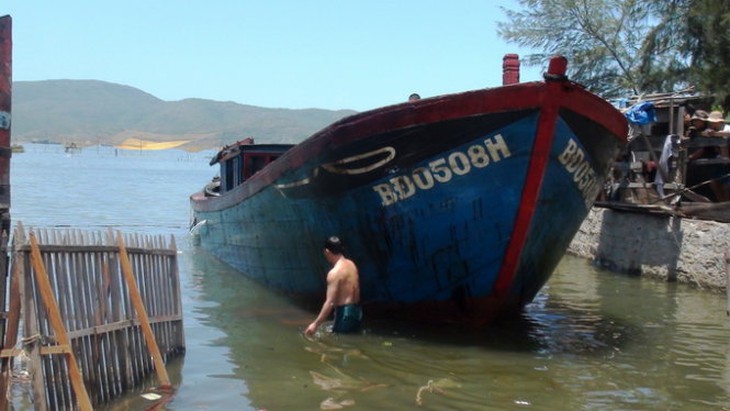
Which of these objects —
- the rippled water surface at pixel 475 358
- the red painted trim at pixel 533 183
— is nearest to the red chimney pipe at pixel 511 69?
the red painted trim at pixel 533 183

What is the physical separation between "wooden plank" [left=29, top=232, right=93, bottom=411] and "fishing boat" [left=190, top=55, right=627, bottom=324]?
400 centimetres

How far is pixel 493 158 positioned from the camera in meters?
8.18

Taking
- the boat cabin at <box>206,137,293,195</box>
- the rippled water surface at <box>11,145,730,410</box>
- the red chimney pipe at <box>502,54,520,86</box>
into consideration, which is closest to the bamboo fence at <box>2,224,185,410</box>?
the rippled water surface at <box>11,145,730,410</box>

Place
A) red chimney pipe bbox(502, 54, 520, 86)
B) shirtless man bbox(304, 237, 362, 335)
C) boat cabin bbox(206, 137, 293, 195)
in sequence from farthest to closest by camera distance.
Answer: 1. boat cabin bbox(206, 137, 293, 195)
2. red chimney pipe bbox(502, 54, 520, 86)
3. shirtless man bbox(304, 237, 362, 335)

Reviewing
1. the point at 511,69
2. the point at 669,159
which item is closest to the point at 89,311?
the point at 511,69

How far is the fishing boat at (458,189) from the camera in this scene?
8078 millimetres

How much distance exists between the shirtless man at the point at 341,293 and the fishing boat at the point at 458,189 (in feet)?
1.43

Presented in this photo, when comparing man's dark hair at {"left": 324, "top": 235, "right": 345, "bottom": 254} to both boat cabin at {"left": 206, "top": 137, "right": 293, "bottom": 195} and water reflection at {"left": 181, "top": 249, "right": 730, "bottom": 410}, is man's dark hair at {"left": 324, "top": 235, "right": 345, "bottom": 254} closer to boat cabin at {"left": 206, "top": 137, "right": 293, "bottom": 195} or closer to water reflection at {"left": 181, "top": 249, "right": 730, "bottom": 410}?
water reflection at {"left": 181, "top": 249, "right": 730, "bottom": 410}

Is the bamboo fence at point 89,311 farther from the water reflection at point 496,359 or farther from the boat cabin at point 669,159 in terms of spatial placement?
the boat cabin at point 669,159

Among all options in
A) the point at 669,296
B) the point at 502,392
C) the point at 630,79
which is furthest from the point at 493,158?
the point at 630,79

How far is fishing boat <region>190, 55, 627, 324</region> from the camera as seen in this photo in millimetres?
8078

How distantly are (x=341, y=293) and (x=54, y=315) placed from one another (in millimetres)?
3864

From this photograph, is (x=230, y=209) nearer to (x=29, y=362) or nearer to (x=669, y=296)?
(x=669, y=296)

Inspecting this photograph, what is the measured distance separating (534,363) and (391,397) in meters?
1.84
